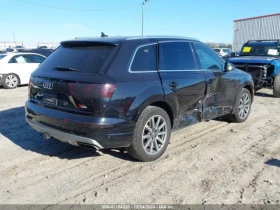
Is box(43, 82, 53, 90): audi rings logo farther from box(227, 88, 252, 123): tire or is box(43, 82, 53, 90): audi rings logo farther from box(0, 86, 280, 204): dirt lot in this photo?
box(227, 88, 252, 123): tire

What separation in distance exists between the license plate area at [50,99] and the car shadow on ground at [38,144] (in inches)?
36.7

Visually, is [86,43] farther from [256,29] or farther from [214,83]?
[256,29]

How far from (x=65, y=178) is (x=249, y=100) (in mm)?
4621

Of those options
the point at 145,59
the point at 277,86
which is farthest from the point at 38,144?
the point at 277,86

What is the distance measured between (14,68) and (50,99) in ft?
28.8

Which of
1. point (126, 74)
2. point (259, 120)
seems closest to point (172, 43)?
point (126, 74)

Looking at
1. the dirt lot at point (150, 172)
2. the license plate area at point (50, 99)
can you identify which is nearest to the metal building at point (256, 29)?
the dirt lot at point (150, 172)

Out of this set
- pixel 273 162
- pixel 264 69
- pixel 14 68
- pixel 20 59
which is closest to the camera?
pixel 273 162

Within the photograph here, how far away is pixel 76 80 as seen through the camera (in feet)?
11.2

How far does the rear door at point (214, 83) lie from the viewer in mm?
4926

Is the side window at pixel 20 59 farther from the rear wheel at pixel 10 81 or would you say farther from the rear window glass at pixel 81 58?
the rear window glass at pixel 81 58

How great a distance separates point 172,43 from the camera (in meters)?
4.44

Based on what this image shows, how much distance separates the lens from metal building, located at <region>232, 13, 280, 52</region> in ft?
71.9

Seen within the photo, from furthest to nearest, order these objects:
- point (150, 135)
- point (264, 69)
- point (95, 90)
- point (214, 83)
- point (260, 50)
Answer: point (260, 50) < point (264, 69) < point (214, 83) < point (150, 135) < point (95, 90)
